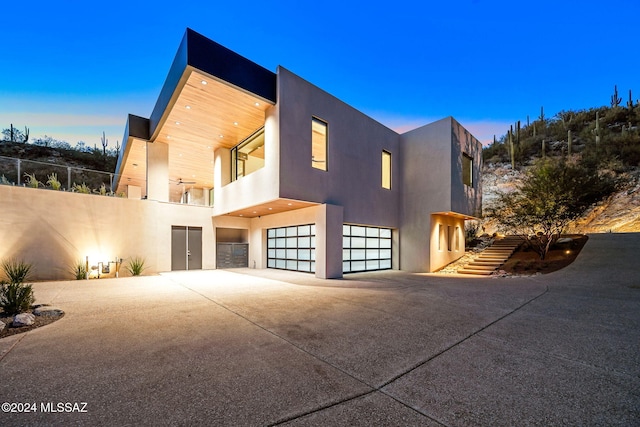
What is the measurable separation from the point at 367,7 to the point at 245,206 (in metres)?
22.2

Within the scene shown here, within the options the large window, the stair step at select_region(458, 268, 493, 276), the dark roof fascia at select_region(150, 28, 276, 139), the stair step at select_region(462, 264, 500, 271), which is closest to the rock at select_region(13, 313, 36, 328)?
the dark roof fascia at select_region(150, 28, 276, 139)

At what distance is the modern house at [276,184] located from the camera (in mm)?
9039

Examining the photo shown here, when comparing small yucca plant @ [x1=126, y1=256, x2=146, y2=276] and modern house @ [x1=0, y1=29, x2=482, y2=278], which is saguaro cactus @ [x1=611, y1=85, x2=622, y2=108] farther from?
small yucca plant @ [x1=126, y1=256, x2=146, y2=276]

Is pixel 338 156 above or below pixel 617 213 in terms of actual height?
above

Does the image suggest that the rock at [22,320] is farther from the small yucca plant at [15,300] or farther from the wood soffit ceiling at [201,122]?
the wood soffit ceiling at [201,122]

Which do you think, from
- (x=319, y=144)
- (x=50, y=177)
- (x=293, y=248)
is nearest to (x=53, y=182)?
(x=50, y=177)

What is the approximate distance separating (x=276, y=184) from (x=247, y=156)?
4541 millimetres

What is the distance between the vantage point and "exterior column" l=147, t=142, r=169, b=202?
40.7 feet

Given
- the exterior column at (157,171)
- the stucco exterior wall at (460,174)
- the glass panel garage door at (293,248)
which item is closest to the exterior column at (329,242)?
the glass panel garage door at (293,248)

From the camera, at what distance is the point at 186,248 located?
42.1ft

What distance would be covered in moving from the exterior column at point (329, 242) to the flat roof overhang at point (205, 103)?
4.45 metres

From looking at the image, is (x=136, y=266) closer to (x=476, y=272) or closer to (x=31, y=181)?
(x=31, y=181)

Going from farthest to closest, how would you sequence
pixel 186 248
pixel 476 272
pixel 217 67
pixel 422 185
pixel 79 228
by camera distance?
pixel 422 185 < pixel 186 248 < pixel 476 272 < pixel 79 228 < pixel 217 67

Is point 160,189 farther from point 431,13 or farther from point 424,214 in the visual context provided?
point 431,13
